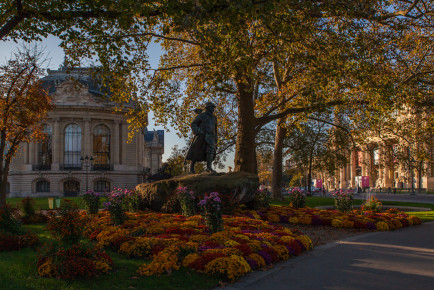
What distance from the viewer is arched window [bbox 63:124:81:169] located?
6312 cm

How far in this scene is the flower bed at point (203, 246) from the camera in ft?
21.1

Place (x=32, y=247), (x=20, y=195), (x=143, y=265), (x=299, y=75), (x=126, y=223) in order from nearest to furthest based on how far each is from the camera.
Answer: (x=143, y=265)
(x=32, y=247)
(x=126, y=223)
(x=299, y=75)
(x=20, y=195)

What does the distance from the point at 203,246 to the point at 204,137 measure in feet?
27.4

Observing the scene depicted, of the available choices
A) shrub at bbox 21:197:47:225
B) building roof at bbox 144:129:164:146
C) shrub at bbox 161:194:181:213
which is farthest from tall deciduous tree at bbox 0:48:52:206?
building roof at bbox 144:129:164:146

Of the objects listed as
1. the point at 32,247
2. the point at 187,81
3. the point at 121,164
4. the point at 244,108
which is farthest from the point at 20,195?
the point at 32,247

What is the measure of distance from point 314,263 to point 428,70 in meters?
15.9

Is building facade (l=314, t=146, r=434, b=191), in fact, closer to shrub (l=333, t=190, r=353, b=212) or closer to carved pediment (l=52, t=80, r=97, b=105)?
shrub (l=333, t=190, r=353, b=212)

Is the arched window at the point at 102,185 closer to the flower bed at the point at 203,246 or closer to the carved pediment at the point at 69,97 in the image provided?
the carved pediment at the point at 69,97

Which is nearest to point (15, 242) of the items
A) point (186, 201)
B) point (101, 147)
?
point (186, 201)

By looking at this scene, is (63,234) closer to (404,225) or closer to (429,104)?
(404,225)

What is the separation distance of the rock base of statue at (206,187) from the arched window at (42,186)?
52.2 m

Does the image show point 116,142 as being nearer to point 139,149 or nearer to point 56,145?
point 139,149

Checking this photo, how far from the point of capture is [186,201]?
43.9 ft

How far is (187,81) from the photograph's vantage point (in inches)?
906
